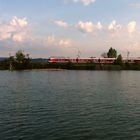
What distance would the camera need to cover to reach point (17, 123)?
29672mm

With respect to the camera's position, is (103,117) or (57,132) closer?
(57,132)

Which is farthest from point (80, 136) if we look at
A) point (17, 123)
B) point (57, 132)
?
point (17, 123)

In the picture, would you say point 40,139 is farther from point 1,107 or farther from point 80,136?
point 1,107

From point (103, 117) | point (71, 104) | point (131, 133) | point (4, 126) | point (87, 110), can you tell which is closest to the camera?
point (131, 133)

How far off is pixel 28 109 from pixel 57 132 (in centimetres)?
1155

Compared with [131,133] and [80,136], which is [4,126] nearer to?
[80,136]

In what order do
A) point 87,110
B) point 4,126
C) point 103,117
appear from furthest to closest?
point 87,110 → point 103,117 → point 4,126

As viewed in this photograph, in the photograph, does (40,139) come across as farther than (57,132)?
No

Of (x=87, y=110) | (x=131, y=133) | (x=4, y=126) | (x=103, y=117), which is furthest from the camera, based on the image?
(x=87, y=110)

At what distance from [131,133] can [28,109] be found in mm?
15303

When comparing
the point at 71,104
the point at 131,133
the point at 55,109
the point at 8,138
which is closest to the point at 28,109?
the point at 55,109

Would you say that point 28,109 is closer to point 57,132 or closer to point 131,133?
point 57,132

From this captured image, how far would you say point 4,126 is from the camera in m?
28.3

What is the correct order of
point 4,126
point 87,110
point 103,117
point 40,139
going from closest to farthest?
point 40,139 < point 4,126 < point 103,117 < point 87,110
